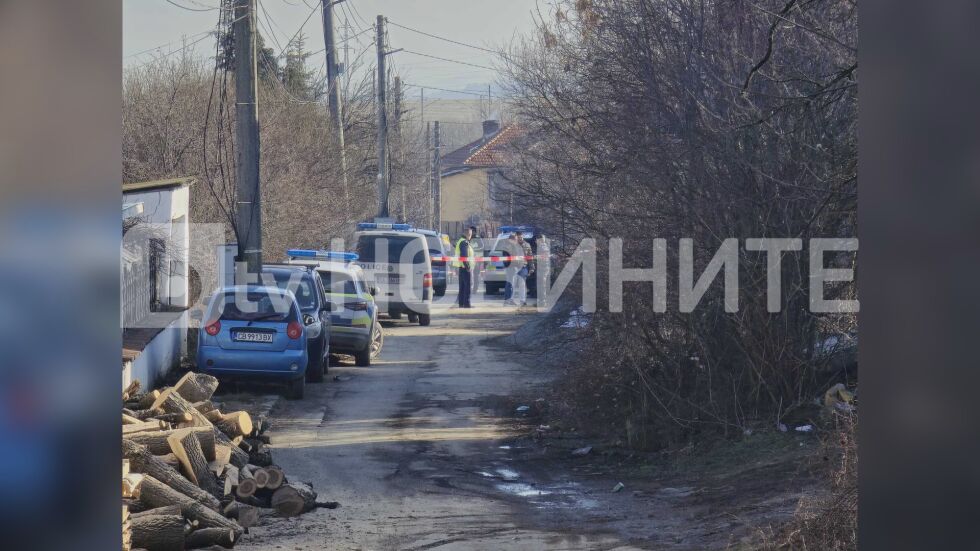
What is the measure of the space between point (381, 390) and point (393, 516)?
25.4 feet

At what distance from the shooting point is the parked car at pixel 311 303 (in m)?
16.8

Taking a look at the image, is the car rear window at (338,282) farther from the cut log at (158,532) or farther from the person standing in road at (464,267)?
the cut log at (158,532)

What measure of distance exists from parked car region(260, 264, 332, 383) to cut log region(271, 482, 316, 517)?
7293 millimetres

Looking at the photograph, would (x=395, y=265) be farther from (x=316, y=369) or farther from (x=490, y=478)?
(x=490, y=478)

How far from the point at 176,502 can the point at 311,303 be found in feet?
30.3

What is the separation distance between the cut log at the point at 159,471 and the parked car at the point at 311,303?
8.15 m

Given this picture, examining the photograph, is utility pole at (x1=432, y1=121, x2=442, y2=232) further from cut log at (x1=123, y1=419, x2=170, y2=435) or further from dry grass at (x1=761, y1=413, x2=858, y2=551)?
dry grass at (x1=761, y1=413, x2=858, y2=551)

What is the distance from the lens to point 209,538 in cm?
789

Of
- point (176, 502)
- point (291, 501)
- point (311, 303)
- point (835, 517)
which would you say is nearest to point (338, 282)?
point (311, 303)

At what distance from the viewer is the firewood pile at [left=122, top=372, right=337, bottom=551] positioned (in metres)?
7.61

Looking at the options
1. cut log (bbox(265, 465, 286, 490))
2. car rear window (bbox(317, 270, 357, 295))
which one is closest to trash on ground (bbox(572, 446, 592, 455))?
cut log (bbox(265, 465, 286, 490))

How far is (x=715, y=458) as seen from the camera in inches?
435
